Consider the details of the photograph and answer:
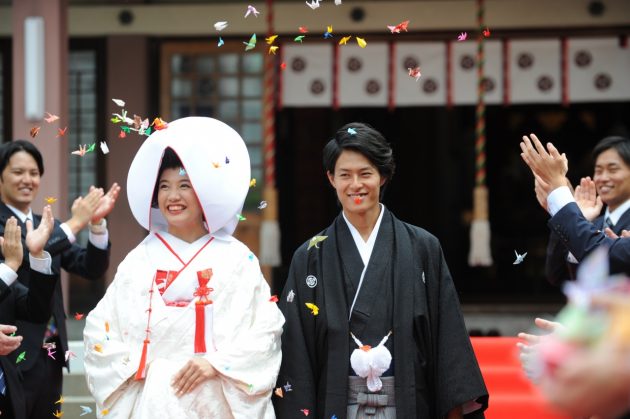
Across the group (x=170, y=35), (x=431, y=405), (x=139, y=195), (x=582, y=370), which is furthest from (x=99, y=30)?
(x=582, y=370)

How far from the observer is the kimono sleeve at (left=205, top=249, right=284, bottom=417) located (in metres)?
3.77

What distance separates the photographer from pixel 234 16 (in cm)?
1065

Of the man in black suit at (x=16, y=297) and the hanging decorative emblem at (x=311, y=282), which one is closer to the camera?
the hanging decorative emblem at (x=311, y=282)

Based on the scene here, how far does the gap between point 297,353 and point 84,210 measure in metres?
1.81

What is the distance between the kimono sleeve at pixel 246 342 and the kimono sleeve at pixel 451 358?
0.74 m

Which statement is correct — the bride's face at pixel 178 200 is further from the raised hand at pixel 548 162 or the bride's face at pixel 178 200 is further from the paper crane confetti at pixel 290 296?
the raised hand at pixel 548 162

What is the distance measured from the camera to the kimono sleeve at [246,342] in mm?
3770

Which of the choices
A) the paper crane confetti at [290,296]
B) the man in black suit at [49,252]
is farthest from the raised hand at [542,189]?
the man in black suit at [49,252]

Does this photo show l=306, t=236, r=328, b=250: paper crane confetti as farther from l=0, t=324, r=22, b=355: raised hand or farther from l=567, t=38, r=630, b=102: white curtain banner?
l=567, t=38, r=630, b=102: white curtain banner

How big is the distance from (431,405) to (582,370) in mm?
2434

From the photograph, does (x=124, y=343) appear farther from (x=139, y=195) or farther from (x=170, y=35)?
(x=170, y=35)

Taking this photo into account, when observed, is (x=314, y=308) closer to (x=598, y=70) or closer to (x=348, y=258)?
(x=348, y=258)

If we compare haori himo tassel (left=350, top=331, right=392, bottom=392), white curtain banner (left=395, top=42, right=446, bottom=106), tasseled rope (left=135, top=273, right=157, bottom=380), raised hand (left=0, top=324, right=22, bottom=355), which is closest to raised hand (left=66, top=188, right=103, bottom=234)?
raised hand (left=0, top=324, right=22, bottom=355)

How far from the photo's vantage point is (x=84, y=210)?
509 centimetres
